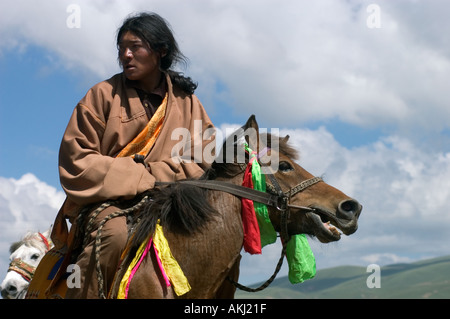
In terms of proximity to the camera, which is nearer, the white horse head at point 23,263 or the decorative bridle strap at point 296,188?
the decorative bridle strap at point 296,188

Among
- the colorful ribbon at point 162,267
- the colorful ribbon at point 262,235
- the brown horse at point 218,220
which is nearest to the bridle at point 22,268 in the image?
the brown horse at point 218,220

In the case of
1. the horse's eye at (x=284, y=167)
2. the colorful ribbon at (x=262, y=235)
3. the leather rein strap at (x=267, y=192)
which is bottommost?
the colorful ribbon at (x=262, y=235)

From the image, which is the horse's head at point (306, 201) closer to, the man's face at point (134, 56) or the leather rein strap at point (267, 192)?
the leather rein strap at point (267, 192)

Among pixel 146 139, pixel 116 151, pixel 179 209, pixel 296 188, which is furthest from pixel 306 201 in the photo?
pixel 116 151

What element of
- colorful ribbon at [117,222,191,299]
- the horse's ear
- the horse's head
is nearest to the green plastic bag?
the horse's head

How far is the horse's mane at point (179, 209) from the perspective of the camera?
17.8ft

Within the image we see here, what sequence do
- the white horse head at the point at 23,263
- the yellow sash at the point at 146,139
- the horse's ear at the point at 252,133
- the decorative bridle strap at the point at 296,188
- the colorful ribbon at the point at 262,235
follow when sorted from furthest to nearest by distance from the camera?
1. the white horse head at the point at 23,263
2. the yellow sash at the point at 146,139
3. the horse's ear at the point at 252,133
4. the decorative bridle strap at the point at 296,188
5. the colorful ribbon at the point at 262,235

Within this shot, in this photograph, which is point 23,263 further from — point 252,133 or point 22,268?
point 252,133

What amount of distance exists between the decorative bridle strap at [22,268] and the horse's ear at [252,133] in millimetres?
6120

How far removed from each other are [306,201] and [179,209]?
1166 millimetres

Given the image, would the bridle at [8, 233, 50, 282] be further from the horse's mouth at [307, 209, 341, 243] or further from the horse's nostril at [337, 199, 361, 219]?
the horse's nostril at [337, 199, 361, 219]

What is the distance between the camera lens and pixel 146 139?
6215mm
